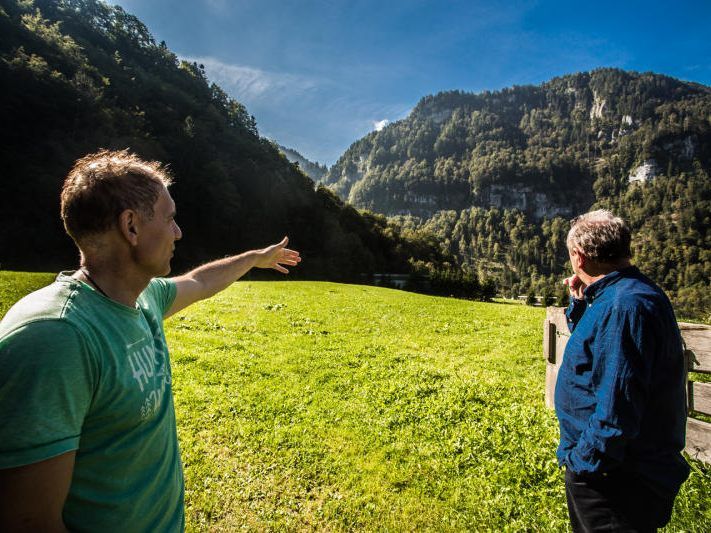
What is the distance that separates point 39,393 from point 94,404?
39cm

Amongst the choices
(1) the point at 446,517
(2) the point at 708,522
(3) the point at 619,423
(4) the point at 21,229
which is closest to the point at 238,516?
(1) the point at 446,517

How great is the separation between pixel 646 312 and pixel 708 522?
158 inches

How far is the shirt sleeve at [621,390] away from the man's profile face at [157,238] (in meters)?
3.43

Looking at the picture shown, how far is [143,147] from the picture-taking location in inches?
2349

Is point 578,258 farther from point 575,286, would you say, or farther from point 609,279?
point 575,286

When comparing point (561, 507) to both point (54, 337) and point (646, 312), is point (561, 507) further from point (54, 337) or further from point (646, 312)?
point (54, 337)

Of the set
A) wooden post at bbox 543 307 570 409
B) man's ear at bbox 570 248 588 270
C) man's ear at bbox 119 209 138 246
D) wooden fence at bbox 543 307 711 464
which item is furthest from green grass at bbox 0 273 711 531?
man's ear at bbox 119 209 138 246

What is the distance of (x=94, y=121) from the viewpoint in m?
56.9

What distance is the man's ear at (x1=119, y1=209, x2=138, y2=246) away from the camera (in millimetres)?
1906

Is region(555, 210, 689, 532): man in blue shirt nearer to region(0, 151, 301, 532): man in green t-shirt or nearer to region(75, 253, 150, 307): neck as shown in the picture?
region(0, 151, 301, 532): man in green t-shirt

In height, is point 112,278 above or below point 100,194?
below

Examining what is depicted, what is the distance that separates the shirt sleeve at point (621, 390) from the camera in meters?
2.75

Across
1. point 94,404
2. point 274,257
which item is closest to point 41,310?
point 94,404

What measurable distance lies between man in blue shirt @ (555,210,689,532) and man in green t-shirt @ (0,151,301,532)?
129 inches
